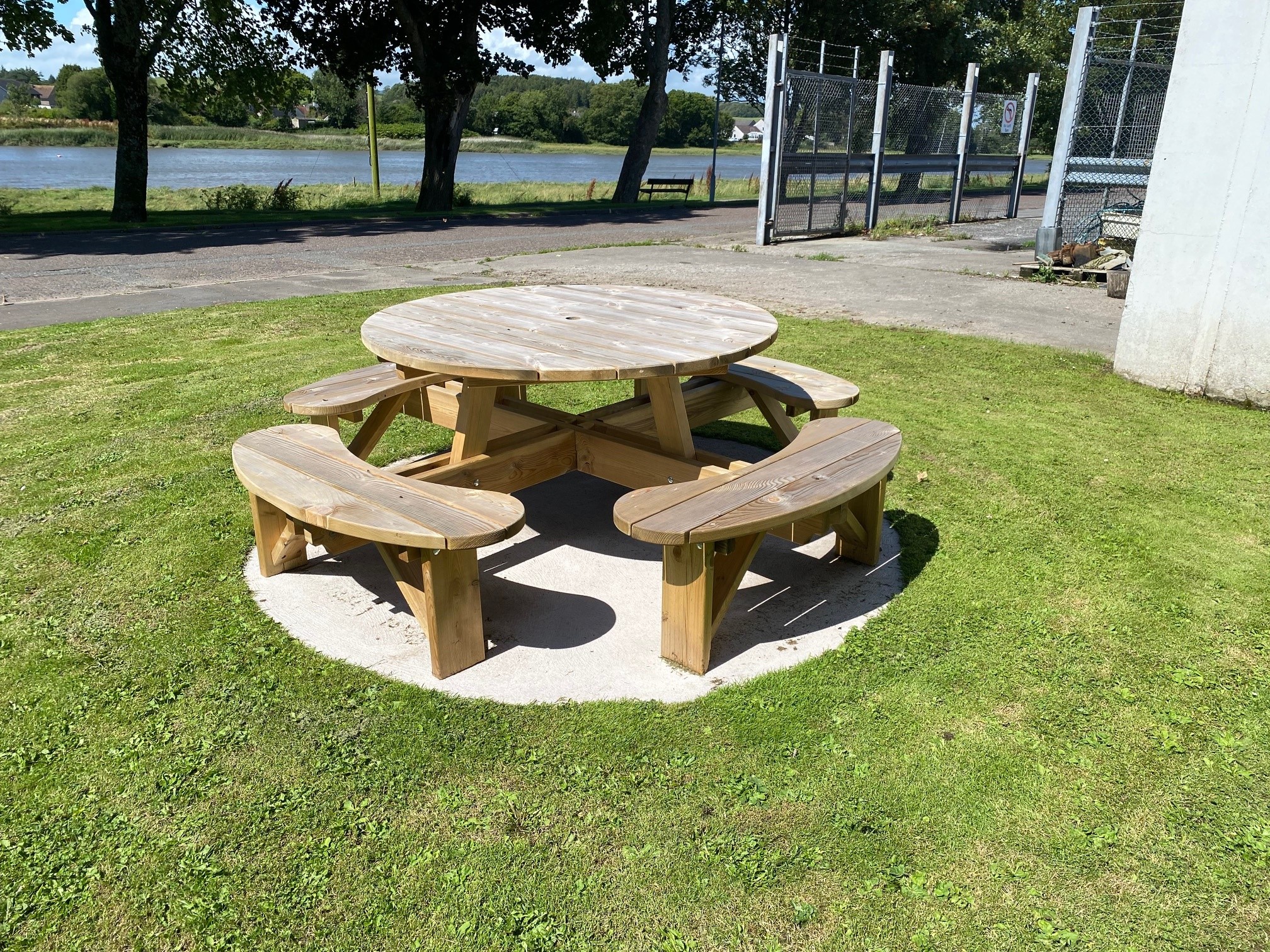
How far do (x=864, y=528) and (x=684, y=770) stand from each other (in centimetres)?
156

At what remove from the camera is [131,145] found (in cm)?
1766

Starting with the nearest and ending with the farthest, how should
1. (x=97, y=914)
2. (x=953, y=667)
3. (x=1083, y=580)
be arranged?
1. (x=97, y=914)
2. (x=953, y=667)
3. (x=1083, y=580)

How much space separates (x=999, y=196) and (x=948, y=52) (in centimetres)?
603

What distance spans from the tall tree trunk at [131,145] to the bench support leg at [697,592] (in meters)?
18.5

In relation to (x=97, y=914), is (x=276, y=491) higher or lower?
higher

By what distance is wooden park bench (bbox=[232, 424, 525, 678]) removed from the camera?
270 cm

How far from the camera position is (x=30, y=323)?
8.39 metres

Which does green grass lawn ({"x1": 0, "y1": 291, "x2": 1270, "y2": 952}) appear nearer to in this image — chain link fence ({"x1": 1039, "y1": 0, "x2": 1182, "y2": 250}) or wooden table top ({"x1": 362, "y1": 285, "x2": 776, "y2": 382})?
wooden table top ({"x1": 362, "y1": 285, "x2": 776, "y2": 382})

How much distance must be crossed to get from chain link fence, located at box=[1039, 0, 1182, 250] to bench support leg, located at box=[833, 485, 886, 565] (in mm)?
9747

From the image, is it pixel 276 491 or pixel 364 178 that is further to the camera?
pixel 364 178

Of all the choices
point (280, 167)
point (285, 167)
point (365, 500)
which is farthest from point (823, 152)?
point (280, 167)

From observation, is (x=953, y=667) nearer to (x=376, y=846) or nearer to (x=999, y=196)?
(x=376, y=846)

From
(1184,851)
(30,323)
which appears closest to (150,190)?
(30,323)

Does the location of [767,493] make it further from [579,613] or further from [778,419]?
[778,419]
